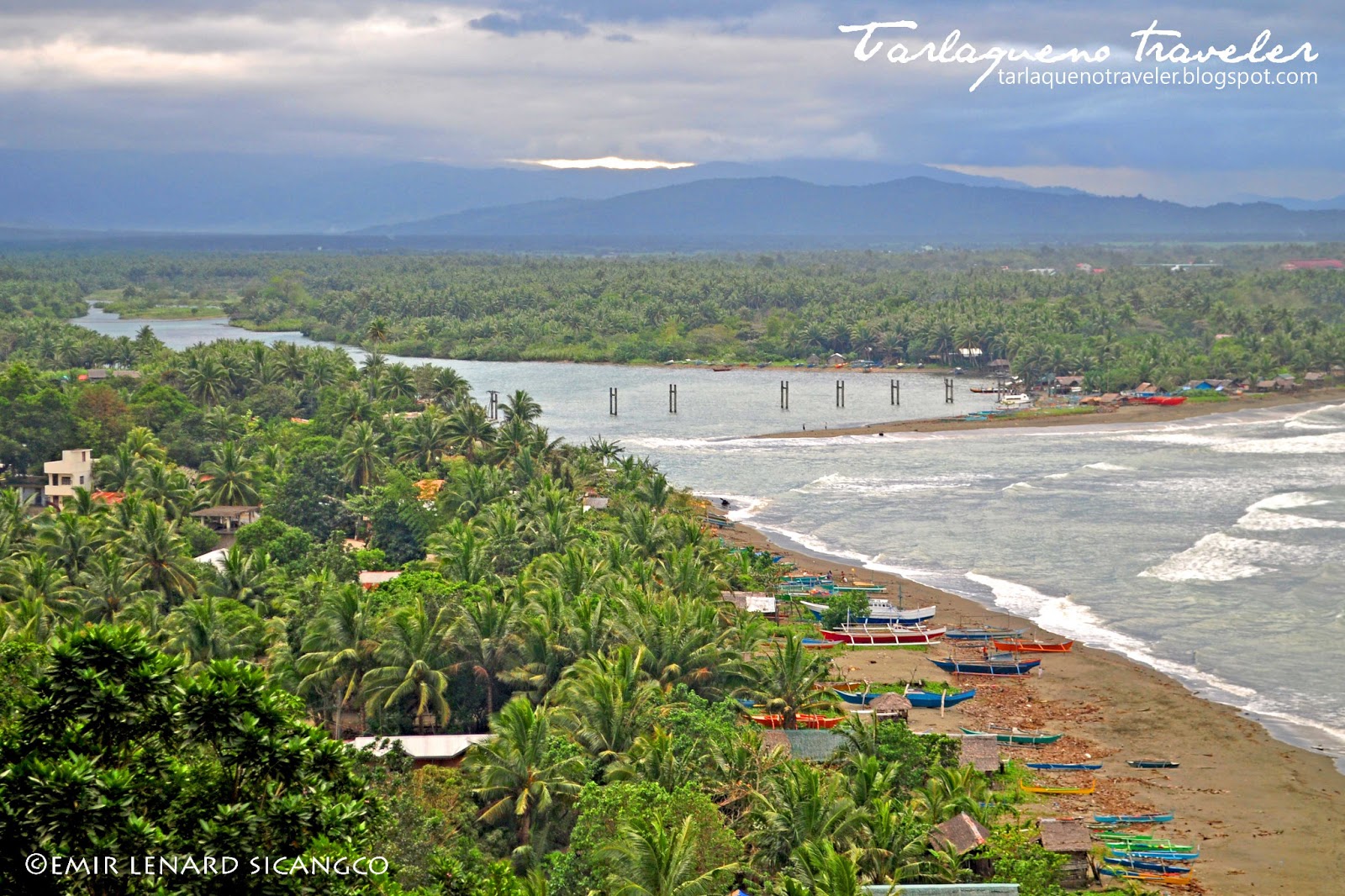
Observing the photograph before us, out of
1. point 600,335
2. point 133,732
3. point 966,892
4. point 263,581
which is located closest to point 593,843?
point 966,892

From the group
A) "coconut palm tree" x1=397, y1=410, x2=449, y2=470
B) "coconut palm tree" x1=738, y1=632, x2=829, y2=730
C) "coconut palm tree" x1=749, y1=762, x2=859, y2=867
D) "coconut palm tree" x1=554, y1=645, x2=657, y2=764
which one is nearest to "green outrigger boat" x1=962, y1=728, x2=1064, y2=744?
"coconut palm tree" x1=738, y1=632, x2=829, y2=730

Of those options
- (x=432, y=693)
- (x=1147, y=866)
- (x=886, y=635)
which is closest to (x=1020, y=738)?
(x=1147, y=866)

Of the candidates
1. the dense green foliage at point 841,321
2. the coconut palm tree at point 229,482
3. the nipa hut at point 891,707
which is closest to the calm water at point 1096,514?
the nipa hut at point 891,707

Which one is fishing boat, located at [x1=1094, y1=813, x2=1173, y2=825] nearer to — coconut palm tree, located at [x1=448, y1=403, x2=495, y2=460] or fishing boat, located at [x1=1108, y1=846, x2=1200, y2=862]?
fishing boat, located at [x1=1108, y1=846, x2=1200, y2=862]

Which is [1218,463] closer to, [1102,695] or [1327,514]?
[1327,514]

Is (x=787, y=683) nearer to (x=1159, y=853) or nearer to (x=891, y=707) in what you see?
(x=891, y=707)

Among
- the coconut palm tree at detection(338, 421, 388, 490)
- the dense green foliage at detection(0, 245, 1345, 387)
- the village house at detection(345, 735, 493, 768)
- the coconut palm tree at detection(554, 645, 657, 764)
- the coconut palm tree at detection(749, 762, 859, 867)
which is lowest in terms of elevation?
the village house at detection(345, 735, 493, 768)

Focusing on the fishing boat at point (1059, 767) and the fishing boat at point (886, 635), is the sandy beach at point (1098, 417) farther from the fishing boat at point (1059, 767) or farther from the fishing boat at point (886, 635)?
the fishing boat at point (1059, 767)
